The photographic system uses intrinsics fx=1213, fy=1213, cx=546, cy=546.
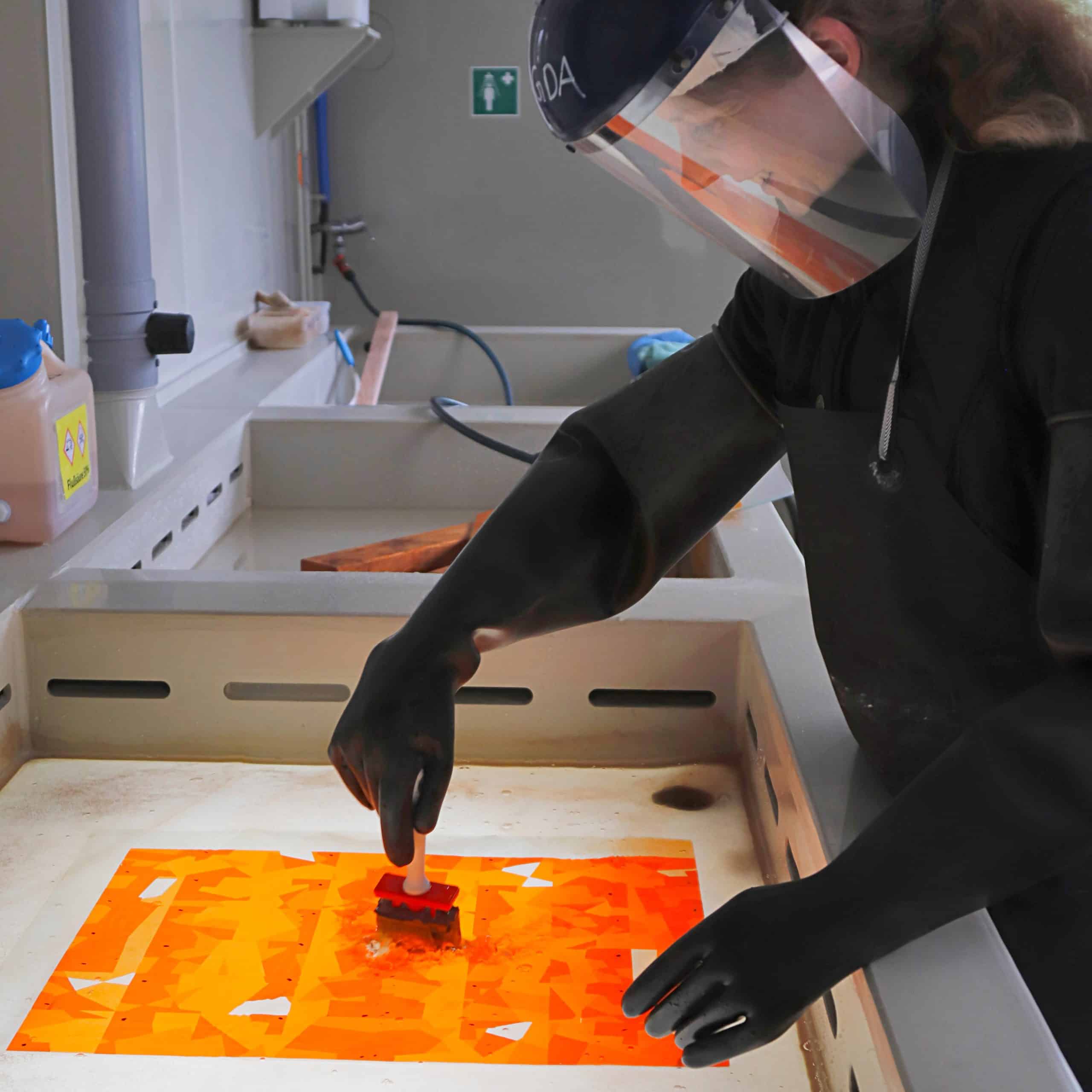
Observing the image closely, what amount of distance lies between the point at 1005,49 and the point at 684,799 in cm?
66

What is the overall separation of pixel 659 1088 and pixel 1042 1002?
230mm

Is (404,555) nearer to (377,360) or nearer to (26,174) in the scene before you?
(26,174)

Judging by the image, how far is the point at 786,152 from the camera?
23.5 inches

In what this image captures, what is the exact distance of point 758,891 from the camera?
0.59 m

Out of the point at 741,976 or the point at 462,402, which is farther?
the point at 462,402

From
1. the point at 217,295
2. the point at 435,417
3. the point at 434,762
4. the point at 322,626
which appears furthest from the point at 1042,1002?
the point at 217,295

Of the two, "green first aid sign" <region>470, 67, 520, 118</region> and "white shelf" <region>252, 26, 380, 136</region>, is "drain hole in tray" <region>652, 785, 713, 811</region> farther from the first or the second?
"green first aid sign" <region>470, 67, 520, 118</region>

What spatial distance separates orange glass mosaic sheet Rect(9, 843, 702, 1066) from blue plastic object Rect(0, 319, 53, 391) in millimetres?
543

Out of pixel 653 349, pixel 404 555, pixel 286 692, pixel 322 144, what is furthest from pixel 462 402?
pixel 286 692

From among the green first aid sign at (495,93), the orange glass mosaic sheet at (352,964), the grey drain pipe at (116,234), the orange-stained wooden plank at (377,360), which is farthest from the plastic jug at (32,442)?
the green first aid sign at (495,93)

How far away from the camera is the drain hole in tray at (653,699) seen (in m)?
1.10

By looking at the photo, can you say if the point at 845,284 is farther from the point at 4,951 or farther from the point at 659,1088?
the point at 4,951

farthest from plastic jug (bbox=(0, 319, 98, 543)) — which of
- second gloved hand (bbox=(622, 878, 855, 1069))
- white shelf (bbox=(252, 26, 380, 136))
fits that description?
white shelf (bbox=(252, 26, 380, 136))

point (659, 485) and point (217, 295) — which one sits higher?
point (659, 485)
